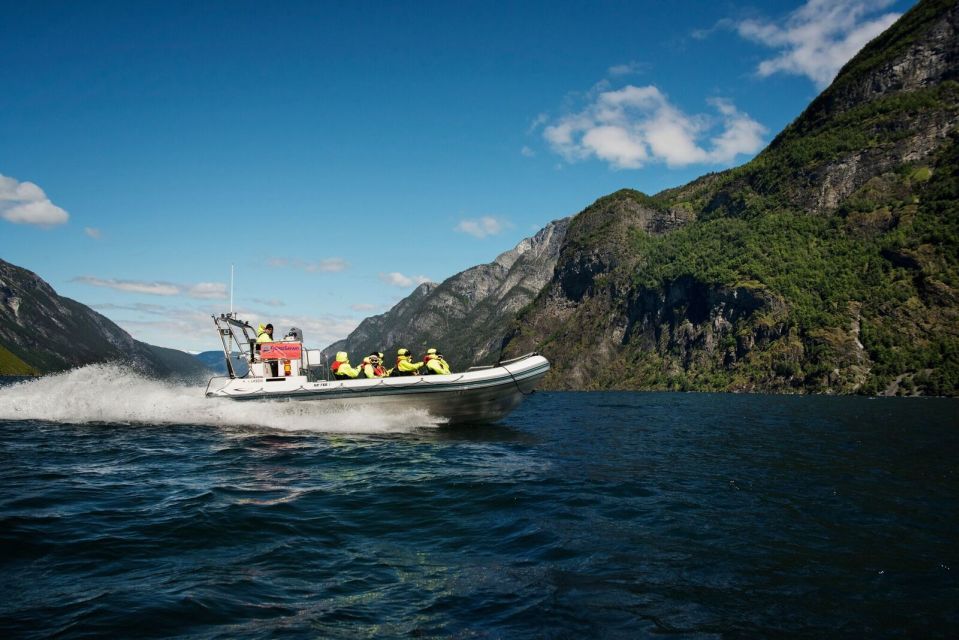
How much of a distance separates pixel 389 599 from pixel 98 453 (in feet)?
39.5

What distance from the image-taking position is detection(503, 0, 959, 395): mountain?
121062mm

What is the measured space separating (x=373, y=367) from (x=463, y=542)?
46.8ft

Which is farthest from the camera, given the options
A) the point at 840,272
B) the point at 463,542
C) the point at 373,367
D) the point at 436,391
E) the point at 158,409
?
the point at 840,272

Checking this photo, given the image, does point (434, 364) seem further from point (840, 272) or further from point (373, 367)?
point (840, 272)

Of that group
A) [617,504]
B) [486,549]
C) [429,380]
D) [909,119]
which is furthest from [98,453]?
[909,119]

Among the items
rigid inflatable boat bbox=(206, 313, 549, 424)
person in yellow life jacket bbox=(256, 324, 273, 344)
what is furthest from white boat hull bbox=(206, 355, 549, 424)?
person in yellow life jacket bbox=(256, 324, 273, 344)

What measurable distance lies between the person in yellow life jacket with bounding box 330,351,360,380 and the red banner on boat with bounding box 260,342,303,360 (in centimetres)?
219

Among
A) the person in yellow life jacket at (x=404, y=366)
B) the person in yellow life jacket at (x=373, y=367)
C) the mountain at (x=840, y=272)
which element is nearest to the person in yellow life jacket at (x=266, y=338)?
the person in yellow life jacket at (x=373, y=367)

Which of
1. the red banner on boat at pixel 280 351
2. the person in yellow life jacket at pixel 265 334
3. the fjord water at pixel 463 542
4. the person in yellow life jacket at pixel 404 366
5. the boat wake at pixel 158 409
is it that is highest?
the person in yellow life jacket at pixel 265 334

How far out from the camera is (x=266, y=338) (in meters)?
23.0

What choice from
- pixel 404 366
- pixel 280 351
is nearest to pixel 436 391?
pixel 404 366

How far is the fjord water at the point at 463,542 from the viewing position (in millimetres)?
5438

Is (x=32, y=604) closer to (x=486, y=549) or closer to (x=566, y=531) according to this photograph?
(x=486, y=549)

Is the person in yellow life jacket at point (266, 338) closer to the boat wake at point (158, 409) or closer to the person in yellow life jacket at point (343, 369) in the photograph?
the boat wake at point (158, 409)
